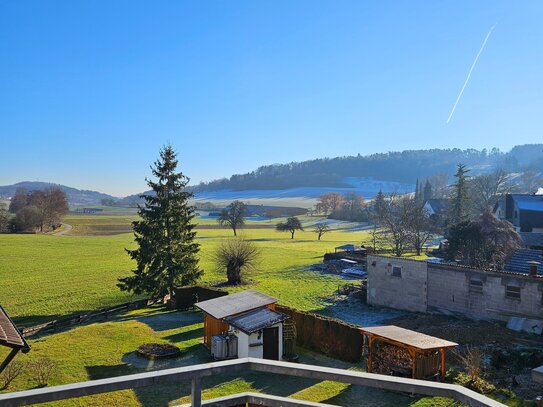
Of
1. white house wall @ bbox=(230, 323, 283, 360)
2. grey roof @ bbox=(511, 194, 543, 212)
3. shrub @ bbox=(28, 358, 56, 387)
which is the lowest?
shrub @ bbox=(28, 358, 56, 387)

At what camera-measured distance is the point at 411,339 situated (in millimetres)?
18969

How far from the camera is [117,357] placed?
913 inches

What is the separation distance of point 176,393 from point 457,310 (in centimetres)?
2205

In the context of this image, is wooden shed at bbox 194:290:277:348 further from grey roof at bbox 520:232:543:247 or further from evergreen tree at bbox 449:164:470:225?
evergreen tree at bbox 449:164:470:225

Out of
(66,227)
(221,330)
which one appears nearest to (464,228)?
(221,330)

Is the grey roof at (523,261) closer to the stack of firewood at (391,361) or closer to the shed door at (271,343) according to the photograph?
the stack of firewood at (391,361)

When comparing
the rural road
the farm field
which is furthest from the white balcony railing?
the rural road

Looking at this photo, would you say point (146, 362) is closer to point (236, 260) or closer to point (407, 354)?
point (407, 354)

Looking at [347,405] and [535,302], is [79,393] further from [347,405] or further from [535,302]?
[535,302]

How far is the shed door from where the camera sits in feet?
72.6

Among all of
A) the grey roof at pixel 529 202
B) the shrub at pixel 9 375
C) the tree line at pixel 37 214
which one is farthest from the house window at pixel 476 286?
the tree line at pixel 37 214

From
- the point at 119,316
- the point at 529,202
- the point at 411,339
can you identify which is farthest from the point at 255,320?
the point at 529,202

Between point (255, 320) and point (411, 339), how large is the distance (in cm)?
759

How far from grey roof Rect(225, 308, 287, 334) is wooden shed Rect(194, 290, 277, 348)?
267 mm
